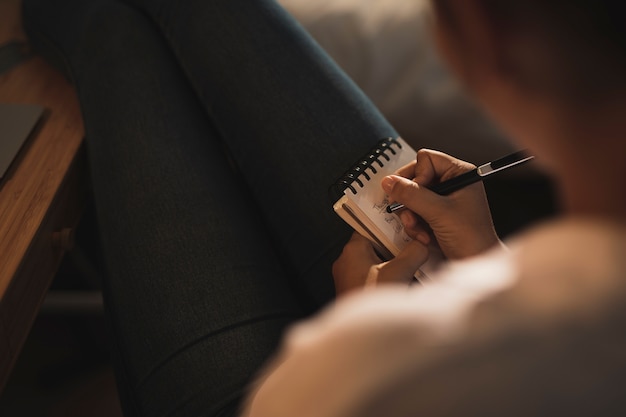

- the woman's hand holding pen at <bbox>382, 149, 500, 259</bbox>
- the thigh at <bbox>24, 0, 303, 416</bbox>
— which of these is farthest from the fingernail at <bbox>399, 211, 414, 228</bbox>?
the thigh at <bbox>24, 0, 303, 416</bbox>

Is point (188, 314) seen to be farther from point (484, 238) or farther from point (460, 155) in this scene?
point (460, 155)

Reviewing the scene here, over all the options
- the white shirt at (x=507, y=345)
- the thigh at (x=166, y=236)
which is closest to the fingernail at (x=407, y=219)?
the thigh at (x=166, y=236)

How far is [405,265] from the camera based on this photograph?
55cm

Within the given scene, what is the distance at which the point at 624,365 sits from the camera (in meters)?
0.27

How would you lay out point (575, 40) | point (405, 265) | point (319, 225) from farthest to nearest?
point (319, 225), point (405, 265), point (575, 40)

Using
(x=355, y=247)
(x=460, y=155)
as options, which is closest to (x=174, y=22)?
(x=355, y=247)

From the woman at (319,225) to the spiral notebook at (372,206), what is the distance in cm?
2

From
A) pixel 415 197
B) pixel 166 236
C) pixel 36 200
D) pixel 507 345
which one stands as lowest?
pixel 507 345

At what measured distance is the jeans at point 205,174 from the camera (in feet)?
1.87

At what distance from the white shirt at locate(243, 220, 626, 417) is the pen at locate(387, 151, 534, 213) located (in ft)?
1.00

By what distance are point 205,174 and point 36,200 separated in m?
A: 0.18

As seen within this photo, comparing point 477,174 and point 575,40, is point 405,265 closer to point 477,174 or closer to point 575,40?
point 477,174

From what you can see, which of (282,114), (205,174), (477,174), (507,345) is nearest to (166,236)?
(205,174)

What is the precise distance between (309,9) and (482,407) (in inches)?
31.6
